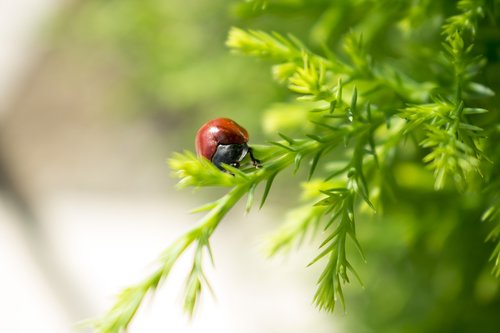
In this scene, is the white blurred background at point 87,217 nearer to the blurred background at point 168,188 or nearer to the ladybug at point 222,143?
the blurred background at point 168,188

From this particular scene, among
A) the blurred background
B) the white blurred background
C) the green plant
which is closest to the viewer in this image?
the green plant

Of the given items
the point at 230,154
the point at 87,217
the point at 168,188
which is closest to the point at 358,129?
the point at 230,154

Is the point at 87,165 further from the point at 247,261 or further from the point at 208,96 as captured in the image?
the point at 208,96

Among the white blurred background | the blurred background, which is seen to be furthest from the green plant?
the white blurred background

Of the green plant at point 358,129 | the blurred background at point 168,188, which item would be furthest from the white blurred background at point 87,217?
the green plant at point 358,129

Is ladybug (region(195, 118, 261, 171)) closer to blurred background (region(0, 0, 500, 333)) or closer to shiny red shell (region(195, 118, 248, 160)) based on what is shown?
shiny red shell (region(195, 118, 248, 160))

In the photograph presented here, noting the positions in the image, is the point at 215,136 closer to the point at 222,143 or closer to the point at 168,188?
the point at 222,143
